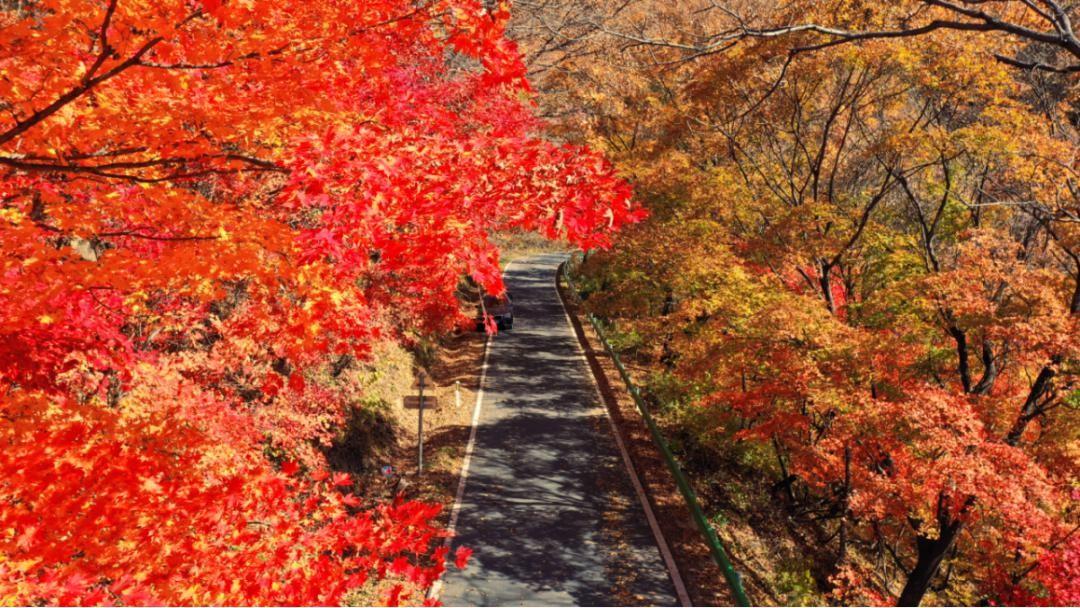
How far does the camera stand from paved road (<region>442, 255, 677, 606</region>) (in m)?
10.5

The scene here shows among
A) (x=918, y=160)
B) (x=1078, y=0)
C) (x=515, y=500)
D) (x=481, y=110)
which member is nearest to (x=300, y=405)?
(x=515, y=500)

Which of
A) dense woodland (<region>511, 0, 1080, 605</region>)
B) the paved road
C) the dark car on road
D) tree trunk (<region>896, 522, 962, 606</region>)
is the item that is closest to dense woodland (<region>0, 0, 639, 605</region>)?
dense woodland (<region>511, 0, 1080, 605</region>)

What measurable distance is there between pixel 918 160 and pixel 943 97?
4.28 feet

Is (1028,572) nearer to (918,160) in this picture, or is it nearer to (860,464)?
(860,464)

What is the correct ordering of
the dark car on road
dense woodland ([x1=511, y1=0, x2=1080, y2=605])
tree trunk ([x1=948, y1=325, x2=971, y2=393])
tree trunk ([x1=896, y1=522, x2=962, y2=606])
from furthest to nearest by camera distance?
the dark car on road, tree trunk ([x1=948, y1=325, x2=971, y2=393]), tree trunk ([x1=896, y1=522, x2=962, y2=606]), dense woodland ([x1=511, y1=0, x2=1080, y2=605])

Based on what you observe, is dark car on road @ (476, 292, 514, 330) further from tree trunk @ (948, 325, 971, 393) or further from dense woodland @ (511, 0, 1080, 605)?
tree trunk @ (948, 325, 971, 393)

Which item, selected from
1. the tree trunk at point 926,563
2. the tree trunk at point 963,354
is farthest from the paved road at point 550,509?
the tree trunk at point 963,354

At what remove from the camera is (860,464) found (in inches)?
495

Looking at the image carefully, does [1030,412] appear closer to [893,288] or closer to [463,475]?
[893,288]

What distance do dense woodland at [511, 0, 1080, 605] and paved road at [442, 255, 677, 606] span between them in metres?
3.01

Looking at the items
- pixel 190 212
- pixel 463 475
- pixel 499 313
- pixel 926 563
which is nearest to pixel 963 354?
pixel 926 563

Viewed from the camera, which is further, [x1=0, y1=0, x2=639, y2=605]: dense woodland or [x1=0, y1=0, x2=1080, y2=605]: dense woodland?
[x1=0, y1=0, x2=1080, y2=605]: dense woodland

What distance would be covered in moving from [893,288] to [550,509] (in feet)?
26.7

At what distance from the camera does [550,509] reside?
13.0 m
